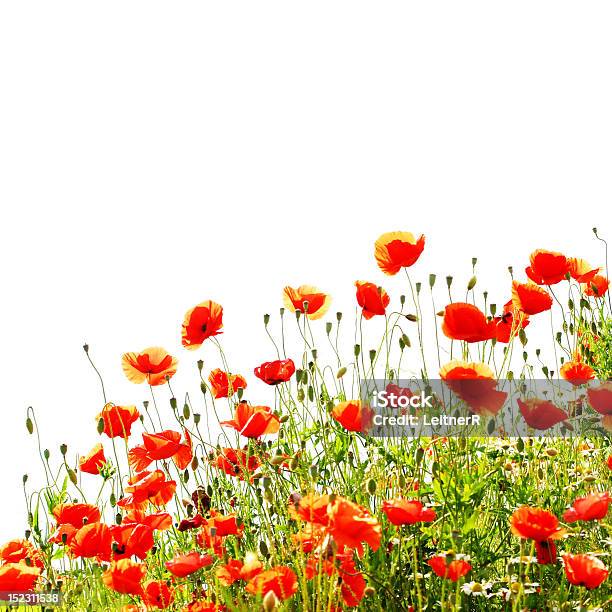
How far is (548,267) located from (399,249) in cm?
59

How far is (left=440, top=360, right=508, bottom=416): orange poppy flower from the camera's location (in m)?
2.38

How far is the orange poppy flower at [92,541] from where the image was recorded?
246 centimetres

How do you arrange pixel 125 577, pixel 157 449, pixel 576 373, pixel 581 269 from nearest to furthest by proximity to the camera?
pixel 125 577 < pixel 157 449 < pixel 576 373 < pixel 581 269

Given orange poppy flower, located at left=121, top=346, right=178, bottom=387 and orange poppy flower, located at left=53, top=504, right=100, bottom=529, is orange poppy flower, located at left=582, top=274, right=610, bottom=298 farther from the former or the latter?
orange poppy flower, located at left=53, top=504, right=100, bottom=529

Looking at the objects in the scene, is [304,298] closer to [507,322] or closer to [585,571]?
[507,322]

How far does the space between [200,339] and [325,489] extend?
2.12 ft

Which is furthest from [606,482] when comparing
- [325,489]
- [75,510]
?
[75,510]

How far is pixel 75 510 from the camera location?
2811mm

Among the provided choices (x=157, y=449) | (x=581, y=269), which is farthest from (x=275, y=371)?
(x=581, y=269)

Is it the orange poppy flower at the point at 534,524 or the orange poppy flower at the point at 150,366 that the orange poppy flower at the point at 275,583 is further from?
the orange poppy flower at the point at 150,366

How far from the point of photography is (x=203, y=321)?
9.86 ft

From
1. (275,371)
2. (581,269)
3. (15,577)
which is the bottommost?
(15,577)

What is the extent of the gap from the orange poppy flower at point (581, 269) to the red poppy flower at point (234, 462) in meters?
1.50

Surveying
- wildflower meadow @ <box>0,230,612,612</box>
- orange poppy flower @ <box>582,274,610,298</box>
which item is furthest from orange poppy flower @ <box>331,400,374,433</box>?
orange poppy flower @ <box>582,274,610,298</box>
